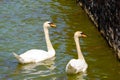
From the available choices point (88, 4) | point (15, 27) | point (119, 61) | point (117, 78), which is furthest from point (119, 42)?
point (88, 4)

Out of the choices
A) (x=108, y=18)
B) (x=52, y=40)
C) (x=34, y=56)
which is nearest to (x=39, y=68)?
(x=34, y=56)

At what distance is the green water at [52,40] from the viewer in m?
12.2

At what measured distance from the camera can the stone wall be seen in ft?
45.0

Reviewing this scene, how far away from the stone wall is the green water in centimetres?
29

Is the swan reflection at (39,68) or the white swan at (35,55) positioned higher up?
the white swan at (35,55)

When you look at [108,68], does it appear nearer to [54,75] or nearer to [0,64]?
[54,75]

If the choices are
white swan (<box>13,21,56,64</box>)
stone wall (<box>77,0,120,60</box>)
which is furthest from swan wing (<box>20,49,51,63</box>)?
stone wall (<box>77,0,120,60</box>)

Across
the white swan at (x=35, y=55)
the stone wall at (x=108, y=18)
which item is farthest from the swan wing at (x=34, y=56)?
the stone wall at (x=108, y=18)

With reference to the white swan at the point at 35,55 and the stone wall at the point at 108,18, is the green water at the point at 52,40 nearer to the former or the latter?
the white swan at the point at 35,55

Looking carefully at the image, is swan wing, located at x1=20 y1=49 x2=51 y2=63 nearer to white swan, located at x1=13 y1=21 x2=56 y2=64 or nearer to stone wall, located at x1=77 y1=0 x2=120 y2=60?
white swan, located at x1=13 y1=21 x2=56 y2=64

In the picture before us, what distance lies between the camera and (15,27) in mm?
17422

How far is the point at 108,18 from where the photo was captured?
15.3 meters

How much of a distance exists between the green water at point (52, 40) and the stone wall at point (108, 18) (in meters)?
0.29

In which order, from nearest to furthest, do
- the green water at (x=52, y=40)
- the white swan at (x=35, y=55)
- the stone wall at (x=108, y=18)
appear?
the green water at (x=52, y=40) → the white swan at (x=35, y=55) → the stone wall at (x=108, y=18)
